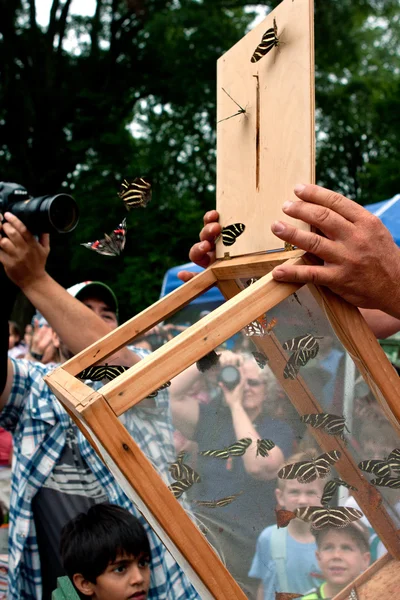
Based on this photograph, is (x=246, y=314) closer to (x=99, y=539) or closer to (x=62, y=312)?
(x=62, y=312)

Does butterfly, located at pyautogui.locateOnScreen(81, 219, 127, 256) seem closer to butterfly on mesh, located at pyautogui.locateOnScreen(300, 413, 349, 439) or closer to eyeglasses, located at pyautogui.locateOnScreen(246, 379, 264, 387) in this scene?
eyeglasses, located at pyautogui.locateOnScreen(246, 379, 264, 387)

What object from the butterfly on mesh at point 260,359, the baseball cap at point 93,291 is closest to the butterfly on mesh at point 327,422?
the butterfly on mesh at point 260,359

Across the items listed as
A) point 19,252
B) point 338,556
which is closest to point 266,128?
point 338,556

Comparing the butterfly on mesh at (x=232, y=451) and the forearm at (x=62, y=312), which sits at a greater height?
the forearm at (x=62, y=312)

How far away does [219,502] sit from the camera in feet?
3.31

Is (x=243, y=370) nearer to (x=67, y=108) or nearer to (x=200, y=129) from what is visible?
(x=200, y=129)

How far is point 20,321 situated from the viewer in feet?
36.0

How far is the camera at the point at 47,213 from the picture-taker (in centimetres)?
170

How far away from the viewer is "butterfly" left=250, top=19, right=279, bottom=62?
1.16 meters

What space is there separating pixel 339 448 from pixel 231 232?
47cm

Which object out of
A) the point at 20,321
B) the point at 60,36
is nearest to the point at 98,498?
the point at 20,321

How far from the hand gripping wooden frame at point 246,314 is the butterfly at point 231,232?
0.05ft

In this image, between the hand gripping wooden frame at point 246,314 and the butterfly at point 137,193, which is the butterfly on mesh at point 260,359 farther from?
the butterfly at point 137,193

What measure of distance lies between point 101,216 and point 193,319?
84.8 inches
